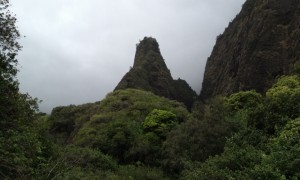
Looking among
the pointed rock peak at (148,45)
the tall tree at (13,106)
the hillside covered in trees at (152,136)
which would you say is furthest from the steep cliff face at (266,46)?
the tall tree at (13,106)

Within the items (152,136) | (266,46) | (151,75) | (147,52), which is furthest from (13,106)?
(147,52)

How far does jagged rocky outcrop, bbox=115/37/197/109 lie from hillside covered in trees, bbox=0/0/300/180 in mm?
13101

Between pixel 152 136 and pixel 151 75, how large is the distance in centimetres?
3932

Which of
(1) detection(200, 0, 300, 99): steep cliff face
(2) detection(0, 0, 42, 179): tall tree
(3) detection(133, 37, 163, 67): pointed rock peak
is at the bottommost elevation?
(2) detection(0, 0, 42, 179): tall tree

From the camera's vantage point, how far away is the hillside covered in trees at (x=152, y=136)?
605 inches

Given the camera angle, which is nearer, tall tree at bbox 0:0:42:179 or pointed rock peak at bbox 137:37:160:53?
tall tree at bbox 0:0:42:179

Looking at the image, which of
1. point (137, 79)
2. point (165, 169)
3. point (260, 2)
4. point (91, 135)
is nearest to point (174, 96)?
point (137, 79)

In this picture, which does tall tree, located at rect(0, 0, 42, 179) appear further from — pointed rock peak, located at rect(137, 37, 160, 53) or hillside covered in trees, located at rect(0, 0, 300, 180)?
pointed rock peak, located at rect(137, 37, 160, 53)

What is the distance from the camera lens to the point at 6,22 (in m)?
16.5

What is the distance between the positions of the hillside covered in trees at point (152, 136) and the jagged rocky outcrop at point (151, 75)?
516 inches

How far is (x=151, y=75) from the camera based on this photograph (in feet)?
266

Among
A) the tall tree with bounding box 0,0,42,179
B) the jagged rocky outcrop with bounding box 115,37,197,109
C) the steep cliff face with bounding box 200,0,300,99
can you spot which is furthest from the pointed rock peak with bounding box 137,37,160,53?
the tall tree with bounding box 0,0,42,179

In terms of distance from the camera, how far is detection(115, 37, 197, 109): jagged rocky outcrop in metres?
74.4

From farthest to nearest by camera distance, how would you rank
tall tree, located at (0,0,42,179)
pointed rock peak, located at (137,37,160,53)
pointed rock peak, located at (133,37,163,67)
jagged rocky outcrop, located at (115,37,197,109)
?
pointed rock peak, located at (137,37,160,53)
pointed rock peak, located at (133,37,163,67)
jagged rocky outcrop, located at (115,37,197,109)
tall tree, located at (0,0,42,179)
